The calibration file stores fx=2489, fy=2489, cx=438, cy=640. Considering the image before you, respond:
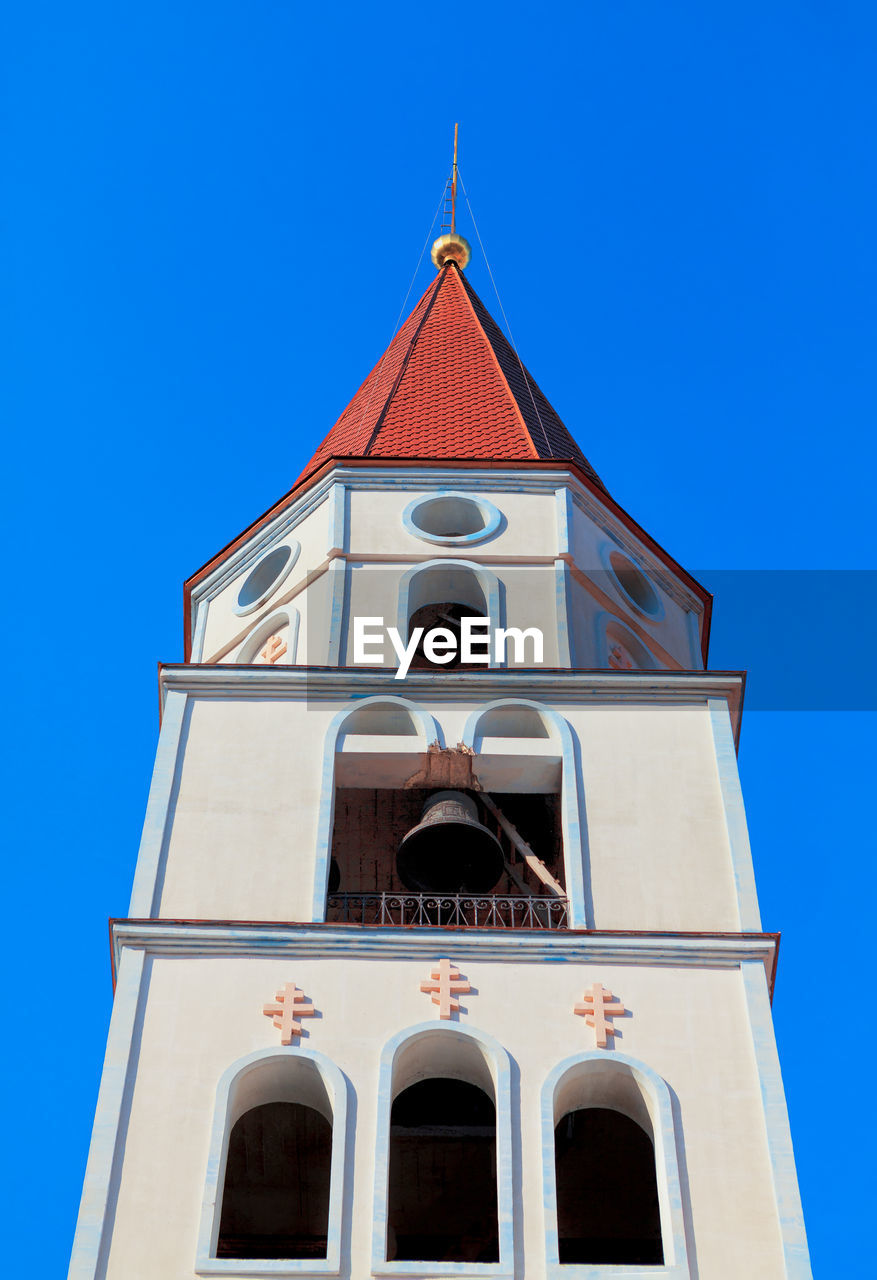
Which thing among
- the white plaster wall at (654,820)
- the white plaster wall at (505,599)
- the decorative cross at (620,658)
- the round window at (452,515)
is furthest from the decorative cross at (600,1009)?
the round window at (452,515)

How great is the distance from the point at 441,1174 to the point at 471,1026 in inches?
82.1

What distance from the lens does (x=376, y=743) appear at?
72.7 ft

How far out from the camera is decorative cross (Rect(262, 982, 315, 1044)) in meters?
18.8

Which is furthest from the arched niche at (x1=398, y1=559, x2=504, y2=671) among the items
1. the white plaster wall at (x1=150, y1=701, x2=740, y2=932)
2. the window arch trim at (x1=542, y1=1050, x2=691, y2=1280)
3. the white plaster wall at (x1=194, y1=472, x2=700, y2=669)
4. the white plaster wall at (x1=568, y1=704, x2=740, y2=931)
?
the window arch trim at (x1=542, y1=1050, x2=691, y2=1280)

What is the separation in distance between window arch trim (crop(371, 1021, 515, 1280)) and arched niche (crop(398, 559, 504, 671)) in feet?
20.8

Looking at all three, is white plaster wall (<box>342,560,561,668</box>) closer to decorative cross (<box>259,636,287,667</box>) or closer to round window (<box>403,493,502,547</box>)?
round window (<box>403,493,502,547</box>)

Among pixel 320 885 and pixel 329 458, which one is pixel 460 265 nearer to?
pixel 329 458

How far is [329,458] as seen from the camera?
27.1 m

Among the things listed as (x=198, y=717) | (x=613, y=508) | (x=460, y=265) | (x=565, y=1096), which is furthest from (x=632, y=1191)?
(x=460, y=265)

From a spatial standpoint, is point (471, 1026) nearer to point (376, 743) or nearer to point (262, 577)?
point (376, 743)

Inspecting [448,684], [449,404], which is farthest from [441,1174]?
[449,404]

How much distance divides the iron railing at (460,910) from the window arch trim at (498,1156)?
4.88 feet

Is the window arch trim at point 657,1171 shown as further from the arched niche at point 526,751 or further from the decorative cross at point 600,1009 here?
the arched niche at point 526,751

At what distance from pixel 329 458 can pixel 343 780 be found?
5733mm
